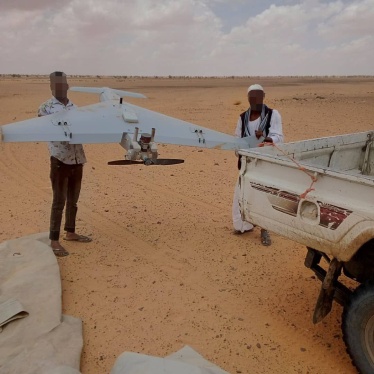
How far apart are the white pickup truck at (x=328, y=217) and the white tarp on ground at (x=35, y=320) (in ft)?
5.87

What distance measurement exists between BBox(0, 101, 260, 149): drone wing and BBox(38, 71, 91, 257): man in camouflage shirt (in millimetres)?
483

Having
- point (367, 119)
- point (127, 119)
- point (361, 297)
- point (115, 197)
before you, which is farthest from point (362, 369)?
point (367, 119)

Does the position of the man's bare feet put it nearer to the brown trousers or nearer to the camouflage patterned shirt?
the brown trousers

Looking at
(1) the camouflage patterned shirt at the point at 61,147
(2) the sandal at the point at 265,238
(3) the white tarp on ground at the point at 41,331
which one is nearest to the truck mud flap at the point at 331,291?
(3) the white tarp on ground at the point at 41,331

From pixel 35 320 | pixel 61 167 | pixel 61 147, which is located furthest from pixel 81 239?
pixel 35 320

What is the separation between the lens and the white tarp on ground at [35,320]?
319 centimetres

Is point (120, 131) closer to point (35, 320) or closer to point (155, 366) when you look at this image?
point (35, 320)

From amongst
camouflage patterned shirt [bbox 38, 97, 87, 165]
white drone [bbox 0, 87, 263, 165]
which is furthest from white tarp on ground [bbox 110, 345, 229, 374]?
camouflage patterned shirt [bbox 38, 97, 87, 165]

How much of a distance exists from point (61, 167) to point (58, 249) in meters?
1.01

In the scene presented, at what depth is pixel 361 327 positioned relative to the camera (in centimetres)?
313

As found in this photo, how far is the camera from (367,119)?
1789cm

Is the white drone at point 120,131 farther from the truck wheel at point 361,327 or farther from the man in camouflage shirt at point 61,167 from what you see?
the truck wheel at point 361,327

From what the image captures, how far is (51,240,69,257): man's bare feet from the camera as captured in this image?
5218 millimetres

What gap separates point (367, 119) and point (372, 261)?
16.1m
